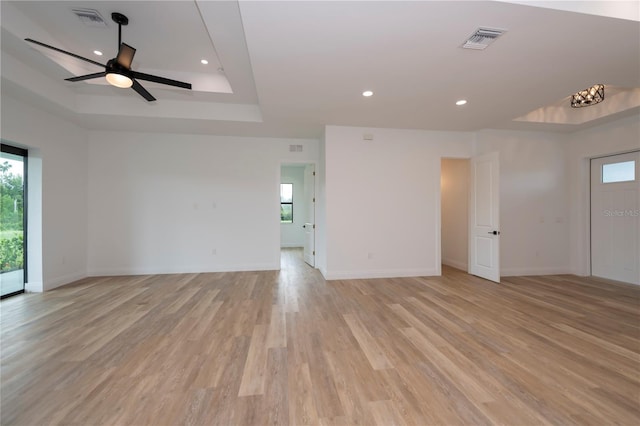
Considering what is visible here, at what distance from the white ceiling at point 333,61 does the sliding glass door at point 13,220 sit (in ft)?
3.22

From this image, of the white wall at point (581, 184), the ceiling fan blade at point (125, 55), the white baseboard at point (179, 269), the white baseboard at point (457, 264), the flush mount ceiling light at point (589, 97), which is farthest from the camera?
the white baseboard at point (457, 264)

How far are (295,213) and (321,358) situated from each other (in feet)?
23.5

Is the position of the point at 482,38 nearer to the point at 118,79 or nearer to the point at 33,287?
the point at 118,79

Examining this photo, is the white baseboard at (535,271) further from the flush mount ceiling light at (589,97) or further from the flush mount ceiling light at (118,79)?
the flush mount ceiling light at (118,79)

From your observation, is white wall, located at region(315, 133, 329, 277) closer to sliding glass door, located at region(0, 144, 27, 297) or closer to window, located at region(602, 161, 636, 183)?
sliding glass door, located at region(0, 144, 27, 297)

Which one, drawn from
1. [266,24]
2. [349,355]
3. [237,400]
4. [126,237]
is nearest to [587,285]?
[349,355]

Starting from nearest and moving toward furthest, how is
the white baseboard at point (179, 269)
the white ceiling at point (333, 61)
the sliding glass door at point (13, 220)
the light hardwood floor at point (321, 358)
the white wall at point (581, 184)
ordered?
the light hardwood floor at point (321, 358), the white ceiling at point (333, 61), the sliding glass door at point (13, 220), the white wall at point (581, 184), the white baseboard at point (179, 269)

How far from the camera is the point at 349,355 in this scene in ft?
7.11

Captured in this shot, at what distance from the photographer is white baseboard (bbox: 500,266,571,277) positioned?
197 inches

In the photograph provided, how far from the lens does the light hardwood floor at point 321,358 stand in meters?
1.57

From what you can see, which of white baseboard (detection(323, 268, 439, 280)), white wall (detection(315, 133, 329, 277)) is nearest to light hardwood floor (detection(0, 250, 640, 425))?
white baseboard (detection(323, 268, 439, 280))

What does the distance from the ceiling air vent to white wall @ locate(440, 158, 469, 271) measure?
3.40m

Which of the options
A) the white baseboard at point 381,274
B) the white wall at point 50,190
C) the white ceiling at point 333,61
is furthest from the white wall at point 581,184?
the white wall at point 50,190

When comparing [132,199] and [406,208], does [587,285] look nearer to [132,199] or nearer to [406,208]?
[406,208]
